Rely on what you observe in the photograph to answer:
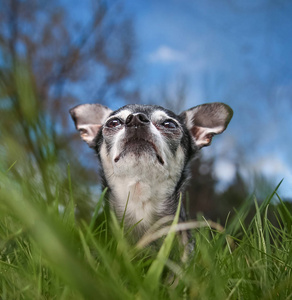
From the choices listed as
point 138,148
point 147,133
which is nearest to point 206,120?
point 147,133

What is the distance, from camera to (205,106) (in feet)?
13.9

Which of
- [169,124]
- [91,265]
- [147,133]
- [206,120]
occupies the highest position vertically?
[91,265]

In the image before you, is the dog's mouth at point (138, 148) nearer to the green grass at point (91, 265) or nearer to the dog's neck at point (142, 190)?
the dog's neck at point (142, 190)

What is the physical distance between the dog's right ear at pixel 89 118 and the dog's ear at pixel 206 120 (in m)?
1.07

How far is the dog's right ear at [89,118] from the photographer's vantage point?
14.0ft

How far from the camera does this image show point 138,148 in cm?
332

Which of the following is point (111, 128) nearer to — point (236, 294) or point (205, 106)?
point (205, 106)

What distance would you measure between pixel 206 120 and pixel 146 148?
1.23 meters

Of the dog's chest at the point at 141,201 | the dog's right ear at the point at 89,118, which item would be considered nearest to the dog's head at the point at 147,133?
the dog's right ear at the point at 89,118

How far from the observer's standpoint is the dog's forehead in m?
3.89

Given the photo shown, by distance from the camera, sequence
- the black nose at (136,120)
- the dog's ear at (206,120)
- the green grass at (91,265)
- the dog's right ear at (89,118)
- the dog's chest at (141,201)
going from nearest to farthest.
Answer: the green grass at (91,265) < the black nose at (136,120) < the dog's chest at (141,201) < the dog's ear at (206,120) < the dog's right ear at (89,118)

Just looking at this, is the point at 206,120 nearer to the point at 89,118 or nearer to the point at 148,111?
the point at 148,111

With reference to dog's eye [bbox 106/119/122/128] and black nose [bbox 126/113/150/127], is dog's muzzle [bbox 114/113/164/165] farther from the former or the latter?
dog's eye [bbox 106/119/122/128]

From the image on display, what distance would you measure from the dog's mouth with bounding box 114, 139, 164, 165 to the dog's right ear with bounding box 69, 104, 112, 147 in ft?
3.28
